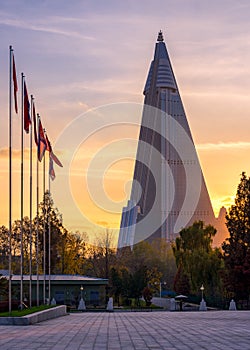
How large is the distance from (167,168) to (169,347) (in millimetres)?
160197

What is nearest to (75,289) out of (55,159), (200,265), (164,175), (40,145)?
(200,265)

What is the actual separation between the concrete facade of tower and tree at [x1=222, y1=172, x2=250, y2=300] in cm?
10884

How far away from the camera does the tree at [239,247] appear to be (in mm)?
56250

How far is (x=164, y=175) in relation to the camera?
17438cm

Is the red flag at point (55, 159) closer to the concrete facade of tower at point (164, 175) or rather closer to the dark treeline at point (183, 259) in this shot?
the dark treeline at point (183, 259)

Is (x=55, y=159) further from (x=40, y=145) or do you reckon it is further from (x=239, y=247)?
(x=239, y=247)

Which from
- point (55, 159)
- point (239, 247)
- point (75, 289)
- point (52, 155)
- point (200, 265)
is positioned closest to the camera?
point (55, 159)

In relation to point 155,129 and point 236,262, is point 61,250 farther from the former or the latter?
point 155,129

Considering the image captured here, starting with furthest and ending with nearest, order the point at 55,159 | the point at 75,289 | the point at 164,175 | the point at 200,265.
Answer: the point at 164,175 → the point at 200,265 → the point at 75,289 → the point at 55,159

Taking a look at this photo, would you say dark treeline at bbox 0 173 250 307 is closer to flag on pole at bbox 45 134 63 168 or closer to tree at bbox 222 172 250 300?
tree at bbox 222 172 250 300

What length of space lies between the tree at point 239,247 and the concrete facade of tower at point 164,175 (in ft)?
357

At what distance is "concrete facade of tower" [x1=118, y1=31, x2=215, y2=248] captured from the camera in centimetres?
17300

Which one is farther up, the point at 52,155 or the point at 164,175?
the point at 164,175

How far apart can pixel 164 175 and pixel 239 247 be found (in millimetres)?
117047
